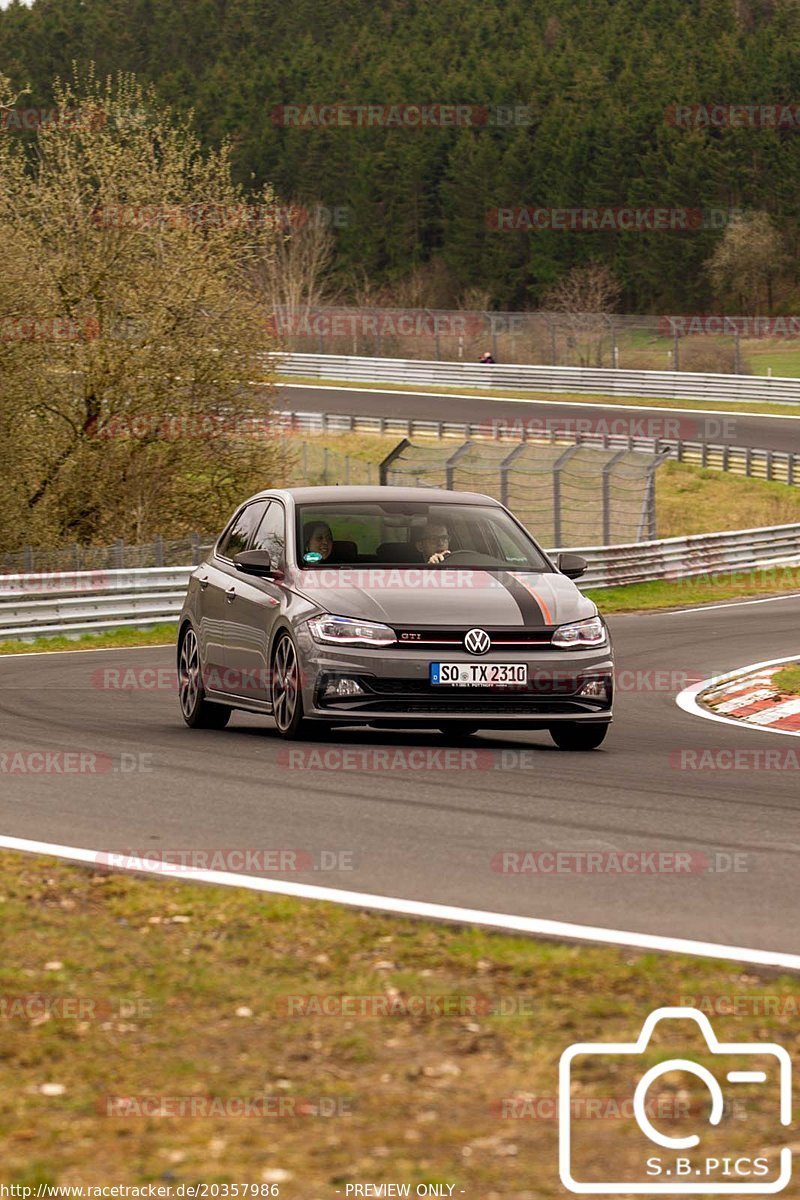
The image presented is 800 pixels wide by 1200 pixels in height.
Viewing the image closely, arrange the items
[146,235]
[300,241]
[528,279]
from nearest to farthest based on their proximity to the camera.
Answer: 1. [146,235]
2. [300,241]
3. [528,279]

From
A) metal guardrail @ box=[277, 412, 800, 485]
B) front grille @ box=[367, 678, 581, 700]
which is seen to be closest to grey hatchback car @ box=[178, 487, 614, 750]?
front grille @ box=[367, 678, 581, 700]

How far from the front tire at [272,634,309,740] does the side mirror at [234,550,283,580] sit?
583mm

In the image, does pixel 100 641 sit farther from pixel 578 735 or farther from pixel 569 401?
pixel 569 401

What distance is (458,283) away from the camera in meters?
120

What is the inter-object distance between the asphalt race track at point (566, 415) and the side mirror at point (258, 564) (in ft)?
131

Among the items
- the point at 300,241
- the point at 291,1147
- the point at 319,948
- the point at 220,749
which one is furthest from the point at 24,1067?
the point at 300,241

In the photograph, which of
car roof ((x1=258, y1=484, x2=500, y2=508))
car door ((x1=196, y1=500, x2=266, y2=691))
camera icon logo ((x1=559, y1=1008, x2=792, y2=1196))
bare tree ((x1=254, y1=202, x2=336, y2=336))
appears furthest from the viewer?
bare tree ((x1=254, y1=202, x2=336, y2=336))

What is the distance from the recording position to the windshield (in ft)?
41.4

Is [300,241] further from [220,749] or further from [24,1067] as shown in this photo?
[24,1067]

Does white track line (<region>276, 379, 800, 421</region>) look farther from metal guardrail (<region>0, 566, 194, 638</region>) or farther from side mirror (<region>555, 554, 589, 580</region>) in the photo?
side mirror (<region>555, 554, 589, 580</region>)

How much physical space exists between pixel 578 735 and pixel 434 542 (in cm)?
161

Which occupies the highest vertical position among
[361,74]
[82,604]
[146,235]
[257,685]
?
[361,74]

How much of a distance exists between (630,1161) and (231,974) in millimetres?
1933

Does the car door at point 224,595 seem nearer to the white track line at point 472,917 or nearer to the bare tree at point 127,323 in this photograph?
the white track line at point 472,917
